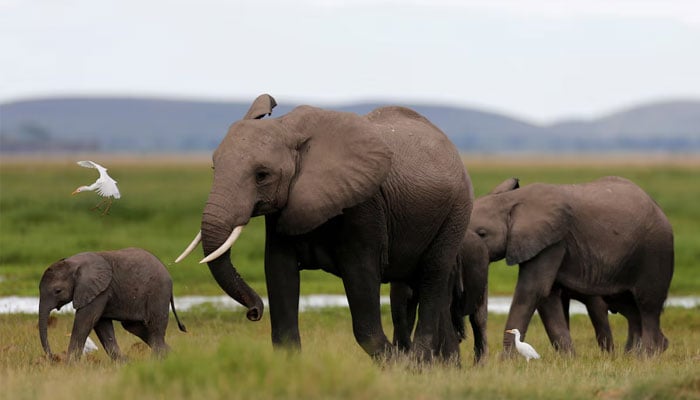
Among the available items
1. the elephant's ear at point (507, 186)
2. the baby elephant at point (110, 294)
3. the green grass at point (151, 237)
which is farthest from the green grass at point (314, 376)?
the green grass at point (151, 237)

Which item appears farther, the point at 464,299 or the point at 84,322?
the point at 464,299

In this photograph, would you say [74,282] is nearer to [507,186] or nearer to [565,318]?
[507,186]

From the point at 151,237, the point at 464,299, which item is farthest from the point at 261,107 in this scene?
the point at 151,237

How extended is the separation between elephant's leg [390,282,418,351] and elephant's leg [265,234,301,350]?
1.63 metres

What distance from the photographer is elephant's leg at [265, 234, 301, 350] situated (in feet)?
32.7

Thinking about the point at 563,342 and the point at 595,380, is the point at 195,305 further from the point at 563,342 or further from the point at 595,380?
the point at 595,380

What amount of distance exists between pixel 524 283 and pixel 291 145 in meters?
4.51

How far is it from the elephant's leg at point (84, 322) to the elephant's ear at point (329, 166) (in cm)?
298

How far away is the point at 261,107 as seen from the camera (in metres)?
10.0

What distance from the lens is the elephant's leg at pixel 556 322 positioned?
538 inches

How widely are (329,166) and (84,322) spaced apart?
330cm

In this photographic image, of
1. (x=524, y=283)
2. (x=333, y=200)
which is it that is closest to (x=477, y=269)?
(x=524, y=283)

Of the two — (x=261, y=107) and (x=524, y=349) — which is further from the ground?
(x=261, y=107)

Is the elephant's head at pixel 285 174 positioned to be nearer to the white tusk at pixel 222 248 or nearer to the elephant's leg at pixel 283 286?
the white tusk at pixel 222 248
